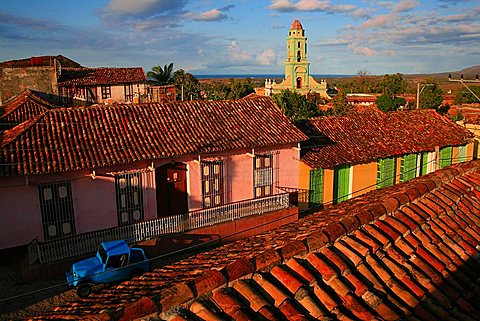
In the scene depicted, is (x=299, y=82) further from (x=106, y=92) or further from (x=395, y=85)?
(x=106, y=92)

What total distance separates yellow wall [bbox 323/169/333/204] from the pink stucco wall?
10.2ft

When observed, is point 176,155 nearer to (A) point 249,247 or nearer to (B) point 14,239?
(B) point 14,239

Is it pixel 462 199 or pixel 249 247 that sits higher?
pixel 462 199

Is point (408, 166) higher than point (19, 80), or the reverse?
point (19, 80)

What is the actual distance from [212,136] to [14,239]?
7.28m

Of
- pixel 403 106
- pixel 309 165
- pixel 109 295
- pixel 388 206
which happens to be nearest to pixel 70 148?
pixel 309 165

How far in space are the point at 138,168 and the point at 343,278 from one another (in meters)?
11.6

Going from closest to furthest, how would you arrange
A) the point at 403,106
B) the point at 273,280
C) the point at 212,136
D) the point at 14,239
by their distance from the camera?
the point at 273,280 → the point at 14,239 → the point at 212,136 → the point at 403,106

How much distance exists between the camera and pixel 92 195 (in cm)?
1345

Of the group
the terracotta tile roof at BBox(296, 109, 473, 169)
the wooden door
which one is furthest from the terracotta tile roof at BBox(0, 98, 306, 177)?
the terracotta tile roof at BBox(296, 109, 473, 169)

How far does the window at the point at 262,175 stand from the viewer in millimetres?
16750

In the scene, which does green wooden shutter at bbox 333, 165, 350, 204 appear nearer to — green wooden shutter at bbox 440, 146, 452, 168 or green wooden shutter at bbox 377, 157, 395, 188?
green wooden shutter at bbox 377, 157, 395, 188

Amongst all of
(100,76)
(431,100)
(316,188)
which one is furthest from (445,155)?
(100,76)

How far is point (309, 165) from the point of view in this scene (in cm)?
1714
